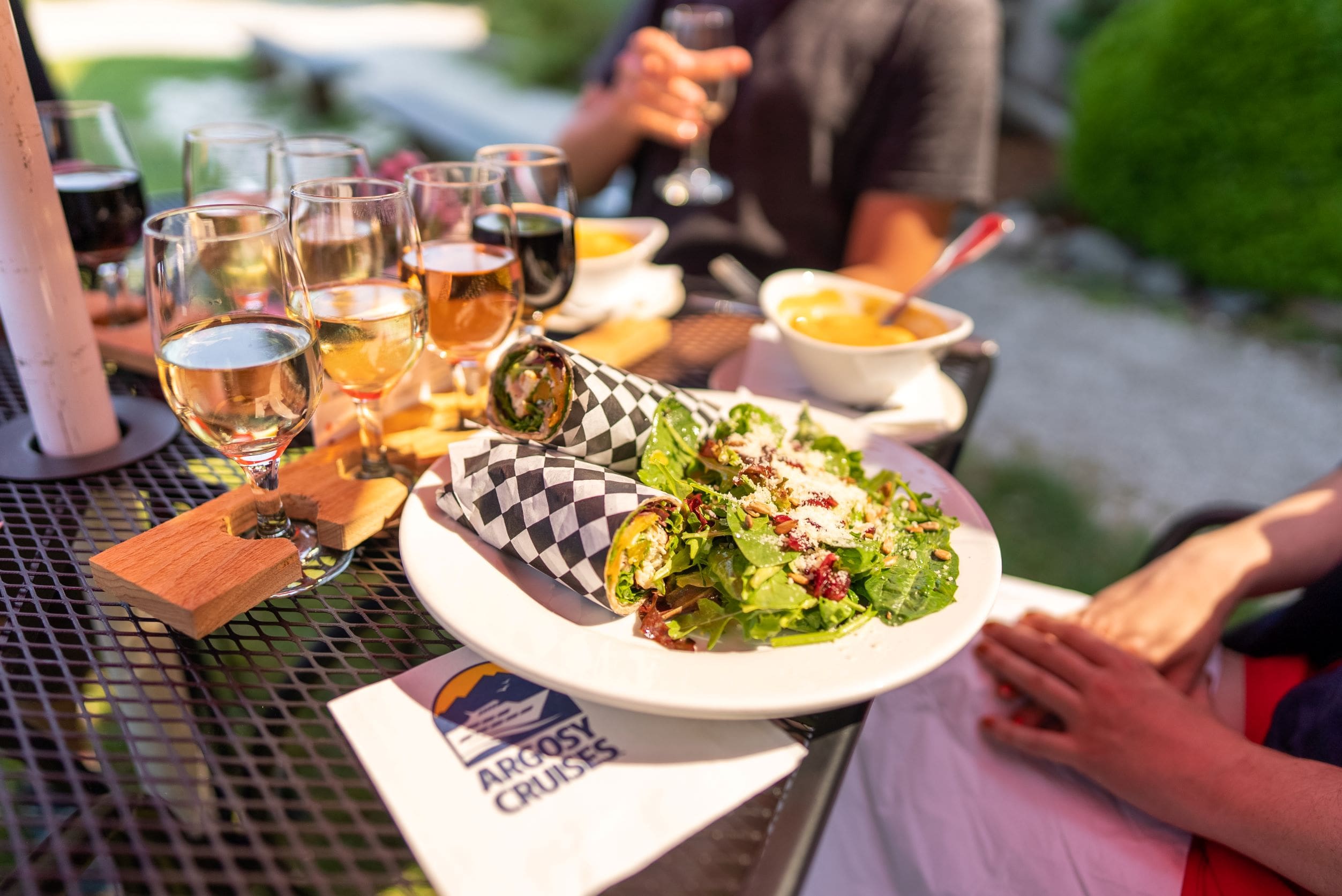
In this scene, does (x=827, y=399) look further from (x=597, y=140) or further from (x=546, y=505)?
(x=597, y=140)

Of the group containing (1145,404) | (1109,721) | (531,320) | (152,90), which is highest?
(531,320)

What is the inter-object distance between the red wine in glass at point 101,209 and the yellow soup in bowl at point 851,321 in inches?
42.9

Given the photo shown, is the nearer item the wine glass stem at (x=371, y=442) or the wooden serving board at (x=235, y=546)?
the wooden serving board at (x=235, y=546)

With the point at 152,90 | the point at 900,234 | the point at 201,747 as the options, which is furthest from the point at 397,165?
the point at 152,90

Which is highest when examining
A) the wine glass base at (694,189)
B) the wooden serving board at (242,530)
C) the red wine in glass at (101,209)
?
the red wine in glass at (101,209)

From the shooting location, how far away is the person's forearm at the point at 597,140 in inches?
103

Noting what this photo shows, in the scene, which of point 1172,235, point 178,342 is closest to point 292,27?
point 1172,235

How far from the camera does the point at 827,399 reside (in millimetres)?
1520

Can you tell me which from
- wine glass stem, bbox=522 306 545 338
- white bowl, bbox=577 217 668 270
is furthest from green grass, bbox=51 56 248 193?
wine glass stem, bbox=522 306 545 338

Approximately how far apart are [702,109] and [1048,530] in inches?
87.6

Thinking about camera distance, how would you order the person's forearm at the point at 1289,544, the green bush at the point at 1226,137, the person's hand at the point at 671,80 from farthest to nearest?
the green bush at the point at 1226,137 < the person's hand at the point at 671,80 < the person's forearm at the point at 1289,544

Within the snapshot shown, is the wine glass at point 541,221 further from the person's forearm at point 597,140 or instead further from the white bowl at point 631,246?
the person's forearm at point 597,140

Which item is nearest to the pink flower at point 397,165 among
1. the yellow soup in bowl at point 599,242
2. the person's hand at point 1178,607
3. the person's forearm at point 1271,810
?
the yellow soup in bowl at point 599,242

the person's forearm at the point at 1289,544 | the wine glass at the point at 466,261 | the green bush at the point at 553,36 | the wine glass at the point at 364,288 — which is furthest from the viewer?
the green bush at the point at 553,36
